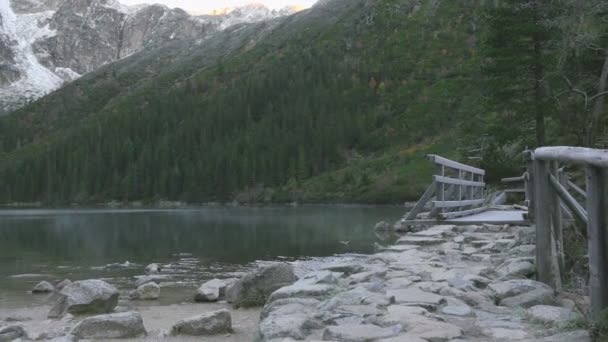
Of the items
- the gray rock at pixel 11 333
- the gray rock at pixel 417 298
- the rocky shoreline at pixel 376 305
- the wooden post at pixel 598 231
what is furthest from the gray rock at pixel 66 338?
the wooden post at pixel 598 231

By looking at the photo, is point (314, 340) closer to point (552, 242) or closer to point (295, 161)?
point (552, 242)

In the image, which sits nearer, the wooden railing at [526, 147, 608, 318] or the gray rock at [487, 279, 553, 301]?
the wooden railing at [526, 147, 608, 318]

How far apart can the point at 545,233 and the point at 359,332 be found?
10.0 feet

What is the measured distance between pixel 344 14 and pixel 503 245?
185 m

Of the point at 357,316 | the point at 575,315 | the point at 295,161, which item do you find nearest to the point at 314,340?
the point at 357,316

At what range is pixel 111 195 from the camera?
131750 millimetres

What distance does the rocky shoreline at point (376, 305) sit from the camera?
5.68m

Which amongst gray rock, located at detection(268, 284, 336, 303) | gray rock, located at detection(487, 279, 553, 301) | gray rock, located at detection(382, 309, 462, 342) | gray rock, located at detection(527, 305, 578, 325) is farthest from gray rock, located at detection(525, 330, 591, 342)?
gray rock, located at detection(268, 284, 336, 303)

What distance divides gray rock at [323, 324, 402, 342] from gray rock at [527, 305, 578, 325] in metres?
1.45

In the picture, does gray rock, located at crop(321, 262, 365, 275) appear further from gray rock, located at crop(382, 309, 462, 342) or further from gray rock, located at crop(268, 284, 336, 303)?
gray rock, located at crop(382, 309, 462, 342)

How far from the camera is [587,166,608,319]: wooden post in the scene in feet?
16.2

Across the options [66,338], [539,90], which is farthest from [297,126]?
[66,338]

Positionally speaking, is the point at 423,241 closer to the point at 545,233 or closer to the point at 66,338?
the point at 545,233

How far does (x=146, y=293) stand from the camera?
45.1ft
